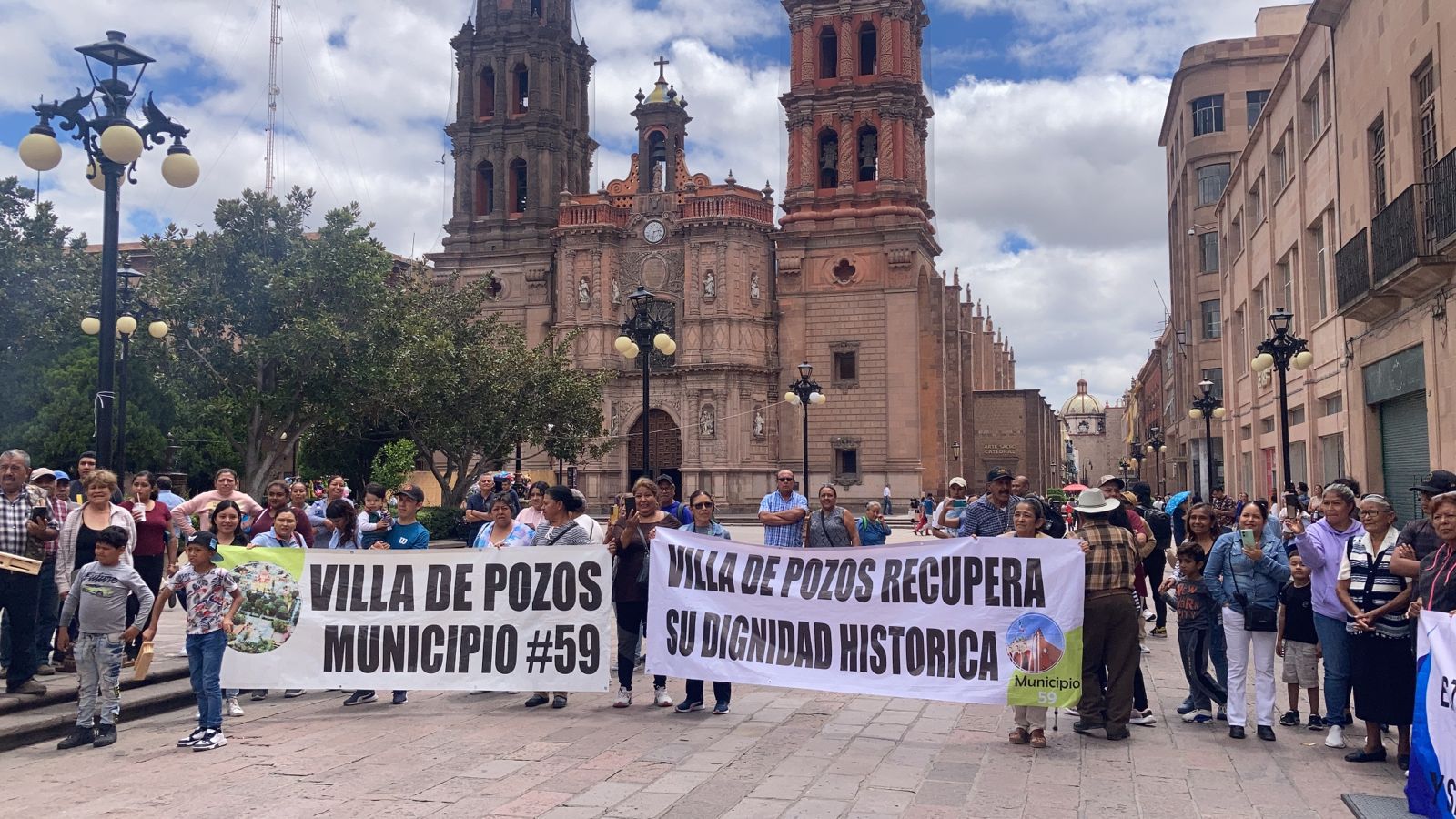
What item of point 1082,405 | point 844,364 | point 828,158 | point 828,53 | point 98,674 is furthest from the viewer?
point 1082,405

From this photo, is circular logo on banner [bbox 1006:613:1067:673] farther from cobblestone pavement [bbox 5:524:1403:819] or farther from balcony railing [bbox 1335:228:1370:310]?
balcony railing [bbox 1335:228:1370:310]

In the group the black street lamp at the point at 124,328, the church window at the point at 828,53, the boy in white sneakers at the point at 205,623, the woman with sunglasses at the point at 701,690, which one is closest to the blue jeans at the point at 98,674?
the boy in white sneakers at the point at 205,623

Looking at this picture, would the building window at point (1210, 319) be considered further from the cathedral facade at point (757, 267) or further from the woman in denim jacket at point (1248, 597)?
the woman in denim jacket at point (1248, 597)

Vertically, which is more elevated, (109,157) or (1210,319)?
(1210,319)

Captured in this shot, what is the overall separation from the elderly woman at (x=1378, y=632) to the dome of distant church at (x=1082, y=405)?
171 meters

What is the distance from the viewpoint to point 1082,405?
174875mm

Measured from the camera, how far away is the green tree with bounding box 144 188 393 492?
30203mm

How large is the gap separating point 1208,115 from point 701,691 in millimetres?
41697

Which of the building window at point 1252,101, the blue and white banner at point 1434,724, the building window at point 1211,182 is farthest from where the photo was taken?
the building window at point 1211,182

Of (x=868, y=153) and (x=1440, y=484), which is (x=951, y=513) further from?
(x=868, y=153)

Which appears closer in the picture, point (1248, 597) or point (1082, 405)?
point (1248, 597)

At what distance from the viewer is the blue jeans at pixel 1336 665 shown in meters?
7.72

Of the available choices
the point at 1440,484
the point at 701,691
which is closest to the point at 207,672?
the point at 701,691

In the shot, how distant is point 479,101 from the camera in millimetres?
57750
